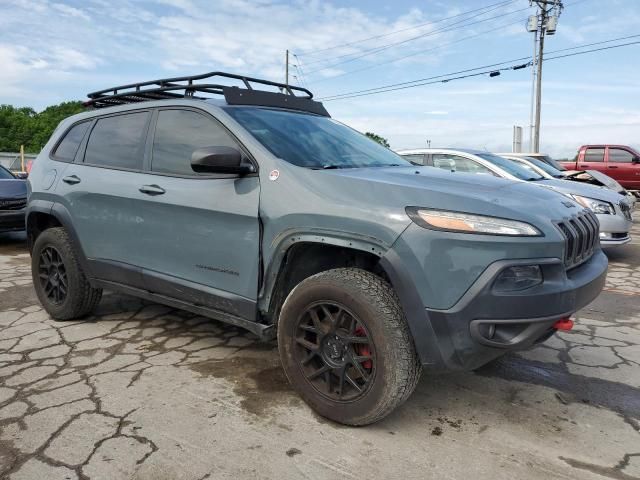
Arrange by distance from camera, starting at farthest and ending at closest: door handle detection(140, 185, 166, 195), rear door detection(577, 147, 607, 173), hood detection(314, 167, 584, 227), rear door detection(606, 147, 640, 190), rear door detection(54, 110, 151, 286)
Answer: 1. rear door detection(577, 147, 607, 173)
2. rear door detection(606, 147, 640, 190)
3. rear door detection(54, 110, 151, 286)
4. door handle detection(140, 185, 166, 195)
5. hood detection(314, 167, 584, 227)

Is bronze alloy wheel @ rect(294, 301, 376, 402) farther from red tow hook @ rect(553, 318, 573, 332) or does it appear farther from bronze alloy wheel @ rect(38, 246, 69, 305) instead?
bronze alloy wheel @ rect(38, 246, 69, 305)

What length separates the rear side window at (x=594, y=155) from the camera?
17688 millimetres

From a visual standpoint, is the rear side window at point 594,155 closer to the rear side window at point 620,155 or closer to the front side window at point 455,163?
the rear side window at point 620,155

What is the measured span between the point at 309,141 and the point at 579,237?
5.30 feet

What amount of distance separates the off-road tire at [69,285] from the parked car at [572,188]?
4.20m

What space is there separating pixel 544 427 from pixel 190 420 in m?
1.79

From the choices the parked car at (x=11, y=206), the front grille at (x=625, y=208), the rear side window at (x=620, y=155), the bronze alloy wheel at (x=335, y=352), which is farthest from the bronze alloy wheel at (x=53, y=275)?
the rear side window at (x=620, y=155)

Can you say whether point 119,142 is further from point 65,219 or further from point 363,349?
point 363,349

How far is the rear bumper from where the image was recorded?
2.25m

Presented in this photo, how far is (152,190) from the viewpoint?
11.2ft

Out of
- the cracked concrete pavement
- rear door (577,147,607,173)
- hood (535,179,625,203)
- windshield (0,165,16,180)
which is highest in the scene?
rear door (577,147,607,173)

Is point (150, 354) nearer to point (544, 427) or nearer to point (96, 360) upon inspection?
point (96, 360)

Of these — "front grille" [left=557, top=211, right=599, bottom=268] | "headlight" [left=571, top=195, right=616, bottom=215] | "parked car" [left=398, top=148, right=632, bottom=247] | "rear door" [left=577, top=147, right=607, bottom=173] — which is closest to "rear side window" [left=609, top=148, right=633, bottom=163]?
"rear door" [left=577, top=147, right=607, bottom=173]

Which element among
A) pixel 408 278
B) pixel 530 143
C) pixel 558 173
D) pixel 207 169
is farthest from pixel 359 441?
pixel 530 143
